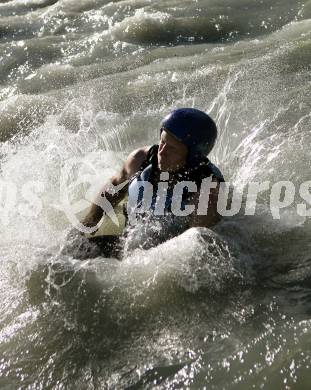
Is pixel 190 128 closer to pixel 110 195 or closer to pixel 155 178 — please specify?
pixel 155 178

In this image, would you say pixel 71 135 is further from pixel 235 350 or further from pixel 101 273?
pixel 235 350

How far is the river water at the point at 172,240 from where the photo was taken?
3328 mm

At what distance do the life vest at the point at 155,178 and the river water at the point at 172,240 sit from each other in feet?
1.16

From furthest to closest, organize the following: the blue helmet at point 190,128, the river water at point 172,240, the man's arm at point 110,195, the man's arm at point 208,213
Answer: the man's arm at point 110,195 → the man's arm at point 208,213 → the blue helmet at point 190,128 → the river water at point 172,240

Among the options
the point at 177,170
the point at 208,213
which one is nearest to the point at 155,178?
the point at 177,170

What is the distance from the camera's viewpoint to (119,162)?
5.84 m

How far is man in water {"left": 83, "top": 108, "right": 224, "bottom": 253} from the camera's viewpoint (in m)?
4.05

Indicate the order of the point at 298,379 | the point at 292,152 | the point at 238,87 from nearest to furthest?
the point at 298,379
the point at 292,152
the point at 238,87

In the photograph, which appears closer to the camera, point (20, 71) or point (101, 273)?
point (101, 273)

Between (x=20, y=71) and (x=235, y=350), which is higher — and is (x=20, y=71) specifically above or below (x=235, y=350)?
below

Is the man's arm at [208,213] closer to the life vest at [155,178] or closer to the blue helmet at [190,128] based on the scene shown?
the life vest at [155,178]

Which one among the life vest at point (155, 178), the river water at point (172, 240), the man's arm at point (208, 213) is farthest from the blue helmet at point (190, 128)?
the river water at point (172, 240)

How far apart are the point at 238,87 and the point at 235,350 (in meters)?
4.30

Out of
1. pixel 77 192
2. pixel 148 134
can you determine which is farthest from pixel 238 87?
pixel 77 192
